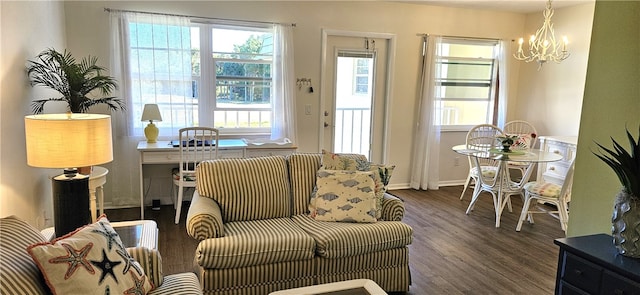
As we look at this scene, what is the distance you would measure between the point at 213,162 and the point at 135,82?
1.87 meters

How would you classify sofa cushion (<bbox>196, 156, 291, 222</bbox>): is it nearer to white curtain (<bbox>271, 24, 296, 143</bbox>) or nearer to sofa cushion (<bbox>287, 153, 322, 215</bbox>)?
sofa cushion (<bbox>287, 153, 322, 215</bbox>)

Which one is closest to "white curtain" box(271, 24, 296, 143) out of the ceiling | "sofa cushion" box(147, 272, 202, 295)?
the ceiling

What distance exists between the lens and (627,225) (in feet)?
5.54

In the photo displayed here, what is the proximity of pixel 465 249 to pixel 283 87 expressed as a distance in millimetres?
2519

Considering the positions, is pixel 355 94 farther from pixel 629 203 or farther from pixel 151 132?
pixel 629 203

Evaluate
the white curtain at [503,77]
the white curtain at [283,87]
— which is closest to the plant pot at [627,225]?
the white curtain at [283,87]

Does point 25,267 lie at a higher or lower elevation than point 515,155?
lower

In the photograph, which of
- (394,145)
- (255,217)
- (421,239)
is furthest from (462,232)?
(255,217)

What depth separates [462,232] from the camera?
155 inches

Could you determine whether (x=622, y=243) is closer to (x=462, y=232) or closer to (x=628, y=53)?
(x=628, y=53)

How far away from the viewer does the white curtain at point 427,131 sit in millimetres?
5285

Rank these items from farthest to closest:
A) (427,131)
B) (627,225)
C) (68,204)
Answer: (427,131) < (68,204) < (627,225)

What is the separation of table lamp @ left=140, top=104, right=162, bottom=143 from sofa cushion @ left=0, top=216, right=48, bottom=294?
2467mm

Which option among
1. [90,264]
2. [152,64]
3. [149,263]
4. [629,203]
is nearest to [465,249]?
[629,203]
